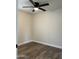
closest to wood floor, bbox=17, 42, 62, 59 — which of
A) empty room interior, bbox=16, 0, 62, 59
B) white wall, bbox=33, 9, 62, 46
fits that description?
empty room interior, bbox=16, 0, 62, 59

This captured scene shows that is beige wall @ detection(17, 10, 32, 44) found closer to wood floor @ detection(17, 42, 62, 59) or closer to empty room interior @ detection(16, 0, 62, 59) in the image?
empty room interior @ detection(16, 0, 62, 59)

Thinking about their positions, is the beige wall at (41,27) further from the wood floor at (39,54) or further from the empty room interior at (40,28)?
the wood floor at (39,54)

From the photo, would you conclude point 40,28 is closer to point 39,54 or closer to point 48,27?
point 48,27

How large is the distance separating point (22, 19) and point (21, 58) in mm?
2690

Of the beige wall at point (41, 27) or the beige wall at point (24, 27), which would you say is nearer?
the beige wall at point (41, 27)

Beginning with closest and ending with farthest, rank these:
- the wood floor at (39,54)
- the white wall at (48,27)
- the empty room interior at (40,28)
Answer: the wood floor at (39,54), the empty room interior at (40,28), the white wall at (48,27)

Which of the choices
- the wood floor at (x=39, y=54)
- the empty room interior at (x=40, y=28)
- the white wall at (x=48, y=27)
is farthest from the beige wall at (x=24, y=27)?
the wood floor at (x=39, y=54)

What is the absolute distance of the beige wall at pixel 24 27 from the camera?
4.77 metres

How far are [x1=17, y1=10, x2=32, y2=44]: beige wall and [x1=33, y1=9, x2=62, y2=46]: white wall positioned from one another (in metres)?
0.42

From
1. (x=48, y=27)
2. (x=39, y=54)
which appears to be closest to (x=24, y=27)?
(x=48, y=27)

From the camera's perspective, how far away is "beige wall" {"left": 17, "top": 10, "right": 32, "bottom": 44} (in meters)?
4.77

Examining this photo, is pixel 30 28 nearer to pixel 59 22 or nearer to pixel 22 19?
pixel 22 19
